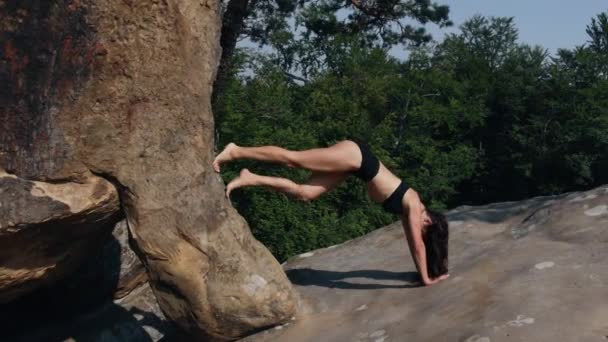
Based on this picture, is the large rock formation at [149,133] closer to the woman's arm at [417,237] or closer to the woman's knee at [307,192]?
the woman's knee at [307,192]

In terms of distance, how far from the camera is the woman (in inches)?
243

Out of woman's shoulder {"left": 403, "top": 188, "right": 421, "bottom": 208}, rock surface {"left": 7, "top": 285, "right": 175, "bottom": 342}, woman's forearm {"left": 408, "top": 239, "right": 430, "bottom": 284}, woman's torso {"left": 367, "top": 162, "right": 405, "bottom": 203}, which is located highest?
woman's torso {"left": 367, "top": 162, "right": 405, "bottom": 203}

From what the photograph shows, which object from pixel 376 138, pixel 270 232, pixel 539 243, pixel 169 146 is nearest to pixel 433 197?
pixel 376 138

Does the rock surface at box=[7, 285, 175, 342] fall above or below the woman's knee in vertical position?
below

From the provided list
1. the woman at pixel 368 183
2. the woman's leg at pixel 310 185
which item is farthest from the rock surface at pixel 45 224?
the woman's leg at pixel 310 185

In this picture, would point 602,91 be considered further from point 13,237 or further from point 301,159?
point 13,237

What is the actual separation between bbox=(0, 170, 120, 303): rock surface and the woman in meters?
0.93

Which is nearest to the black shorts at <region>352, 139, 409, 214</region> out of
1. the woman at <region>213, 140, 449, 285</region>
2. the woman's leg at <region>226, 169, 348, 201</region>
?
the woman at <region>213, 140, 449, 285</region>

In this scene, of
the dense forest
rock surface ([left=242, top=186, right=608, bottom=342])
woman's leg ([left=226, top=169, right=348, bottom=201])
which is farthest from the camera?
the dense forest

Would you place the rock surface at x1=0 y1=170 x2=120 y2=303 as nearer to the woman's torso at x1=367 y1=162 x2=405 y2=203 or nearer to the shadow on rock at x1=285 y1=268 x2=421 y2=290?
the shadow on rock at x1=285 y1=268 x2=421 y2=290

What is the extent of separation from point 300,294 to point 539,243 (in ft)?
6.33

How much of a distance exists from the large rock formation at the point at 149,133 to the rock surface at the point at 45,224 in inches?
3.6

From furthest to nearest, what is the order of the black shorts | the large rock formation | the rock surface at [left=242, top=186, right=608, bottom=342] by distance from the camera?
1. the black shorts
2. the large rock formation
3. the rock surface at [left=242, top=186, right=608, bottom=342]

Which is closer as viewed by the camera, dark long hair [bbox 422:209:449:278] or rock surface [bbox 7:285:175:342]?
dark long hair [bbox 422:209:449:278]
